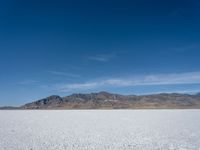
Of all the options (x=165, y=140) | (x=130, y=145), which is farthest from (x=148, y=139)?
(x=130, y=145)

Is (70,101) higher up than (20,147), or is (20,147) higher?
(70,101)

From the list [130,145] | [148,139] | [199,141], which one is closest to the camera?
[130,145]

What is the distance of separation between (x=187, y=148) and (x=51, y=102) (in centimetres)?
14171

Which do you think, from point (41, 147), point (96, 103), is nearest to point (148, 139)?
point (41, 147)

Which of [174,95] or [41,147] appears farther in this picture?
[174,95]

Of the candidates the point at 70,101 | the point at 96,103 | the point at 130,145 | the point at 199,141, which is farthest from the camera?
the point at 70,101

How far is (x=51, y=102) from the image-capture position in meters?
146

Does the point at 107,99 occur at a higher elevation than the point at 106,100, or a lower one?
higher

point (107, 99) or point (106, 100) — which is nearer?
point (106, 100)

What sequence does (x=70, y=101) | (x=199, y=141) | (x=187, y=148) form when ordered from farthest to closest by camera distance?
(x=70, y=101), (x=199, y=141), (x=187, y=148)

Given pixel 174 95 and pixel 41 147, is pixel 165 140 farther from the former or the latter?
pixel 174 95

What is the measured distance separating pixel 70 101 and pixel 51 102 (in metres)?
12.0

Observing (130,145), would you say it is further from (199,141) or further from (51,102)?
(51,102)

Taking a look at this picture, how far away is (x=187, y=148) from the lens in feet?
27.3
